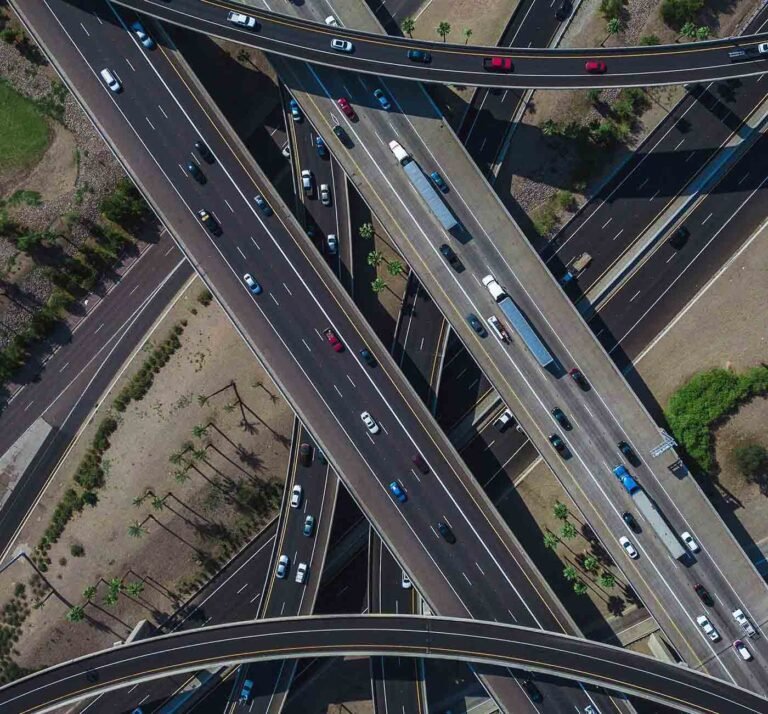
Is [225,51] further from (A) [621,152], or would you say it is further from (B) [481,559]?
(B) [481,559]

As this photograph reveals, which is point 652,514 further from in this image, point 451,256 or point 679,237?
point 451,256

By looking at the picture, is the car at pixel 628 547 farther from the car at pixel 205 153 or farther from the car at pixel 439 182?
the car at pixel 205 153

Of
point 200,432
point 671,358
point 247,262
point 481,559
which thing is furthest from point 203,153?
point 671,358

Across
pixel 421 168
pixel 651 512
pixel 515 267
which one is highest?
pixel 421 168

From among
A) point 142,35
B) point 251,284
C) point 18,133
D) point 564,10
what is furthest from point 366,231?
point 18,133

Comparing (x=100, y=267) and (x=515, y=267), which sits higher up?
(x=100, y=267)

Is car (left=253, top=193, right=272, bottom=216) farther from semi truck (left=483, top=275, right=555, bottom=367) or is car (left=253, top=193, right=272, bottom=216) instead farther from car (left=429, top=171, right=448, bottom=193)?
semi truck (left=483, top=275, right=555, bottom=367)

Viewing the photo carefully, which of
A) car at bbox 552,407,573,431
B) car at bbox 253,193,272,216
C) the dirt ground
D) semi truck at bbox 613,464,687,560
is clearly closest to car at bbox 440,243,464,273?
car at bbox 552,407,573,431
